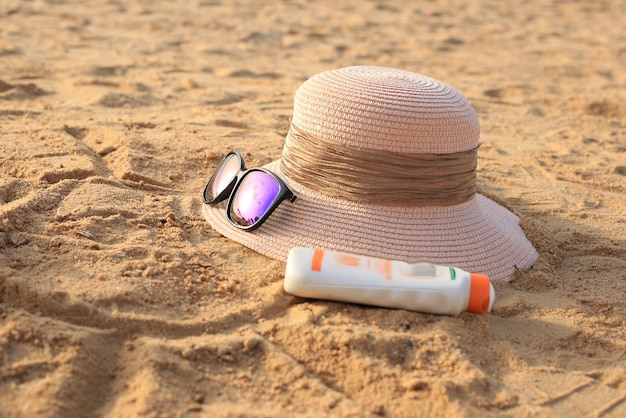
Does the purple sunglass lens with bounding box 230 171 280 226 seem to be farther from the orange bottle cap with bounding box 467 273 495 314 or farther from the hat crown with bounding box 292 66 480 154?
the orange bottle cap with bounding box 467 273 495 314

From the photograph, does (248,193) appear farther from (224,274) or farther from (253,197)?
(224,274)

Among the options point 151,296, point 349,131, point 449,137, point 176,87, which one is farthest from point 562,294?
point 176,87

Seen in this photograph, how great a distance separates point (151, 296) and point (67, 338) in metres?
0.30

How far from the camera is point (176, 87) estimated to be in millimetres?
4543

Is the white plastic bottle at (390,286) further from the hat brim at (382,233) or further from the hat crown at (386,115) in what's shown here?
the hat crown at (386,115)

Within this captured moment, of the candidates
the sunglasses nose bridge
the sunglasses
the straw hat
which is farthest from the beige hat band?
the sunglasses nose bridge

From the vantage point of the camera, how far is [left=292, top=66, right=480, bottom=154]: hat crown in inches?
92.0

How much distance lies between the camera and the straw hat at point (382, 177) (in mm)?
2344

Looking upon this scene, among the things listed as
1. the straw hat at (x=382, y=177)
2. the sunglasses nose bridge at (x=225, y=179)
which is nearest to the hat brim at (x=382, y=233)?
the straw hat at (x=382, y=177)

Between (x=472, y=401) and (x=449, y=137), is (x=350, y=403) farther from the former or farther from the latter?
(x=449, y=137)

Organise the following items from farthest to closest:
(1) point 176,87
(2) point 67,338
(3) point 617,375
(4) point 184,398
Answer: (1) point 176,87 → (3) point 617,375 → (2) point 67,338 → (4) point 184,398

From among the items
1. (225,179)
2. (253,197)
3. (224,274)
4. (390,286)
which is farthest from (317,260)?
(225,179)

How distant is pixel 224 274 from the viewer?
2289 millimetres

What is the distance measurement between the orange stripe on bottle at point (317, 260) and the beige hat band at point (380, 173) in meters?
0.29
